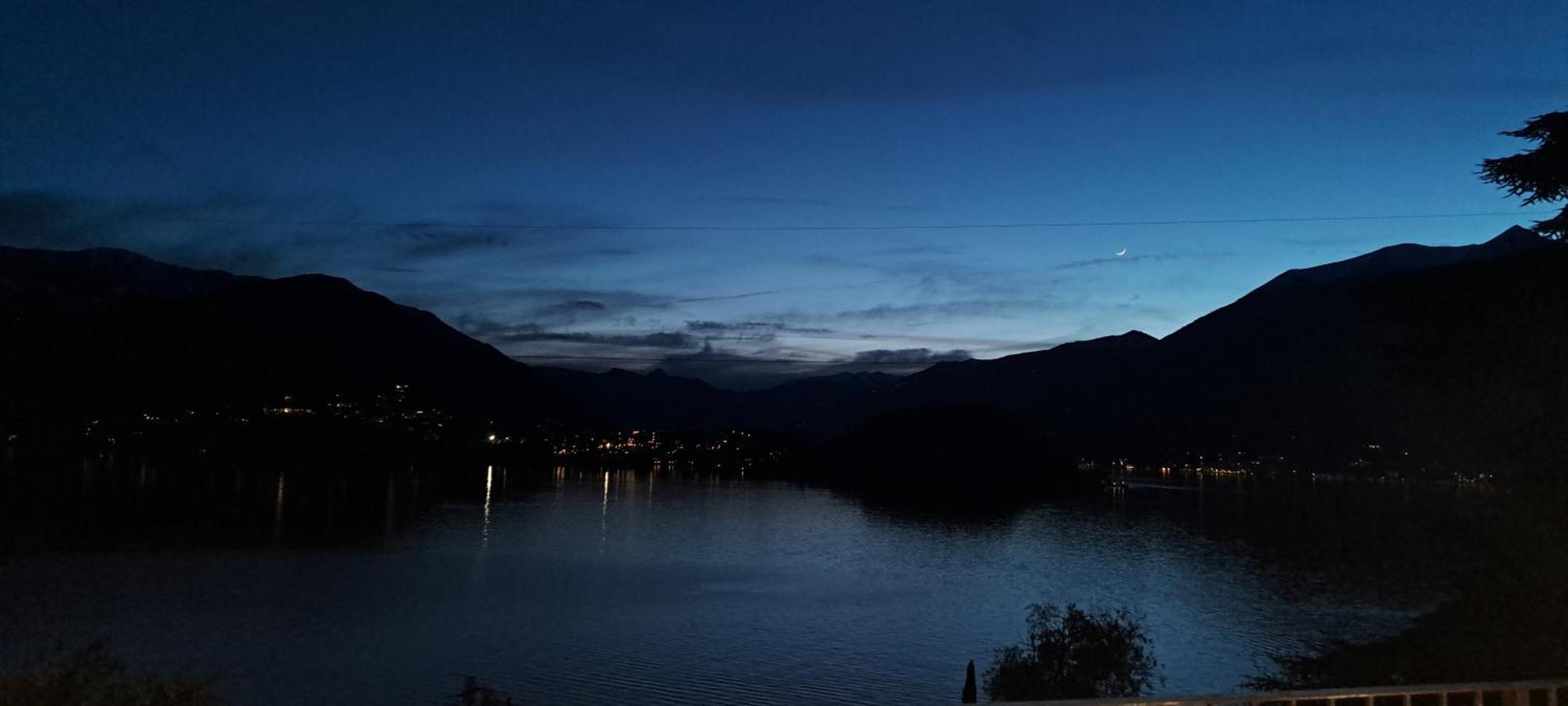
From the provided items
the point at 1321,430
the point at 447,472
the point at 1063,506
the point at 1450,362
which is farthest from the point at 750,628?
the point at 1321,430

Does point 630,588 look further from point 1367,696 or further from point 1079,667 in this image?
point 1367,696

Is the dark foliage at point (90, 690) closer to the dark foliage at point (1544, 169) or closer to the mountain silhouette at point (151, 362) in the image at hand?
the dark foliage at point (1544, 169)

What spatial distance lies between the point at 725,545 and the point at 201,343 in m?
130

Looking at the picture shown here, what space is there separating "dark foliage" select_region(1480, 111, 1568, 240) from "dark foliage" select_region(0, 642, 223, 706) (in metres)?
20.7

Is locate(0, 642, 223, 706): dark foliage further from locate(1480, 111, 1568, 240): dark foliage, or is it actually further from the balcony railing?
locate(1480, 111, 1568, 240): dark foliage

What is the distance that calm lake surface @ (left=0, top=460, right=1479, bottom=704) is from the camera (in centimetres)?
3222

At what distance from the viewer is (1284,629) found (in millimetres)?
41125

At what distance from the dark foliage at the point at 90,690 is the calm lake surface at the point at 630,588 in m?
21.0

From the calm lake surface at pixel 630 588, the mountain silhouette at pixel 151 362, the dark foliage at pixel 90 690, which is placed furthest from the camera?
the mountain silhouette at pixel 151 362

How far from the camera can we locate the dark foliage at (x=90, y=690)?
777 cm

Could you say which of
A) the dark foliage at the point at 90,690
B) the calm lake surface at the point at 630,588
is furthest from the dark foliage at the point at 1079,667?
the dark foliage at the point at 90,690

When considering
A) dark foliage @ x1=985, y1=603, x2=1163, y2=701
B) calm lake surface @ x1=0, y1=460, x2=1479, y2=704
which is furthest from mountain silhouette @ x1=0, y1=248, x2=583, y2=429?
dark foliage @ x1=985, y1=603, x2=1163, y2=701

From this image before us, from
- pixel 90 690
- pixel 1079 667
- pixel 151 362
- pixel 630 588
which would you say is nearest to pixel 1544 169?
pixel 1079 667

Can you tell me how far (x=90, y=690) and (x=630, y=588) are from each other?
1654 inches
